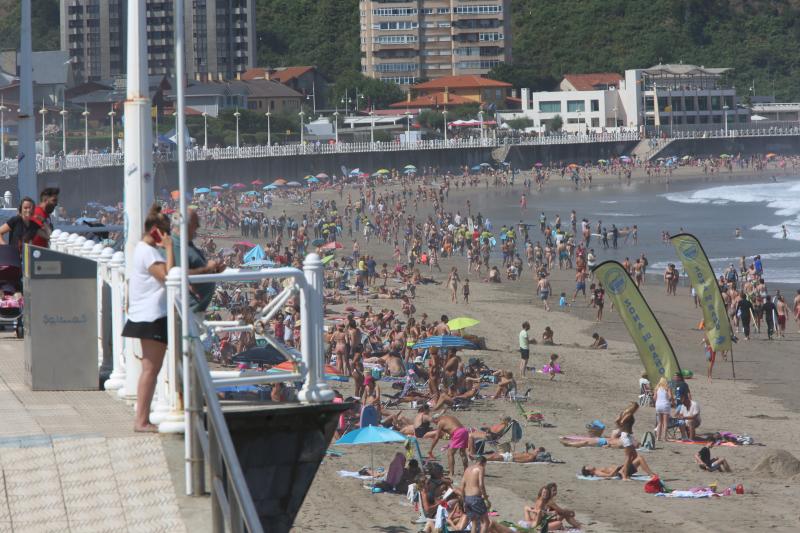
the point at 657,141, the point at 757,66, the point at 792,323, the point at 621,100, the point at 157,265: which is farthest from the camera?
the point at 757,66

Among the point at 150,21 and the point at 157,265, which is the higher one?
the point at 150,21

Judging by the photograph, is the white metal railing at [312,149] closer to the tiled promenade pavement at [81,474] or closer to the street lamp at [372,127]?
the street lamp at [372,127]

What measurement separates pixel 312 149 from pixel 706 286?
6662 cm

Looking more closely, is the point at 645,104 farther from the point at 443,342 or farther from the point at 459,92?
the point at 443,342

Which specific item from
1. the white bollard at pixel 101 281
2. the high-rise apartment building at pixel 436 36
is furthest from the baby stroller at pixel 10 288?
the high-rise apartment building at pixel 436 36

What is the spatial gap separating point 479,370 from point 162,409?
580 inches

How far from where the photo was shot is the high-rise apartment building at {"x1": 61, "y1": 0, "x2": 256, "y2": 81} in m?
116

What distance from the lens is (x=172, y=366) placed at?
5.58 meters

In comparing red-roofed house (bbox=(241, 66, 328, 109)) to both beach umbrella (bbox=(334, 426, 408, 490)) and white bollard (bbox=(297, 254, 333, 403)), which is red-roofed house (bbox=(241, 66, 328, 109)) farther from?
white bollard (bbox=(297, 254, 333, 403))

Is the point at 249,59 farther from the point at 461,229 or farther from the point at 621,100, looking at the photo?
the point at 461,229

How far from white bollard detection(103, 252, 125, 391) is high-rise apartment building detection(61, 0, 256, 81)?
109m

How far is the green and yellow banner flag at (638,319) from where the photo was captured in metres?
17.0

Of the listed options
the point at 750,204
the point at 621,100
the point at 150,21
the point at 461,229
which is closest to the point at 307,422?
the point at 461,229

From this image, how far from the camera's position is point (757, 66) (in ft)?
427
